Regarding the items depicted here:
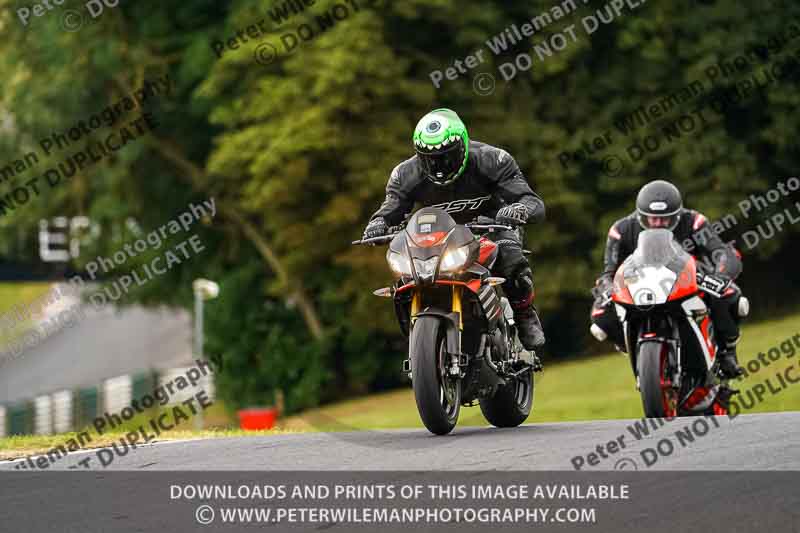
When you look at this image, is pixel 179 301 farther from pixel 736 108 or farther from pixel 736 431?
pixel 736 431

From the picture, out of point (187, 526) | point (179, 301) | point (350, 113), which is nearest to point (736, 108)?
point (350, 113)

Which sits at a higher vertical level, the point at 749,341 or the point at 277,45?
the point at 277,45

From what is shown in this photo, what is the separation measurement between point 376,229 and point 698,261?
3.55 m

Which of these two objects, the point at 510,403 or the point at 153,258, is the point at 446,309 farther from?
the point at 153,258

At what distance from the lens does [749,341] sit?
31953 mm

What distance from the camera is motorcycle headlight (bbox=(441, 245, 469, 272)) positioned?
9.96 m

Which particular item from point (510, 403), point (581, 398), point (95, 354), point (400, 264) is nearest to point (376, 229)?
point (400, 264)

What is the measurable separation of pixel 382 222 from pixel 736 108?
90.2 ft

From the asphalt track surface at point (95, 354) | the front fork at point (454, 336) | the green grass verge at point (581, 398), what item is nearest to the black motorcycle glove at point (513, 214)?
the front fork at point (454, 336)

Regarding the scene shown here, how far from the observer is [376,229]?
35.0ft

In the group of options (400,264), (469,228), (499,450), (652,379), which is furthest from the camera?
Result: (652,379)

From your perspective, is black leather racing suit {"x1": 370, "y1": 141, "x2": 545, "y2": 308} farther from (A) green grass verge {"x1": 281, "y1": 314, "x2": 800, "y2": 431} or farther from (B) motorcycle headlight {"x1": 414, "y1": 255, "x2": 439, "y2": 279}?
(A) green grass verge {"x1": 281, "y1": 314, "x2": 800, "y2": 431}

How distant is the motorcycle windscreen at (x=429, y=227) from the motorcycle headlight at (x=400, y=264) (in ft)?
0.42

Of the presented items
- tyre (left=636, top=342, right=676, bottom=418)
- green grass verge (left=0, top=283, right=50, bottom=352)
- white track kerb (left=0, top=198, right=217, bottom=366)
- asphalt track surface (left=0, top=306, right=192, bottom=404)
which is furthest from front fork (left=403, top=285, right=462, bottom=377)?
green grass verge (left=0, top=283, right=50, bottom=352)
